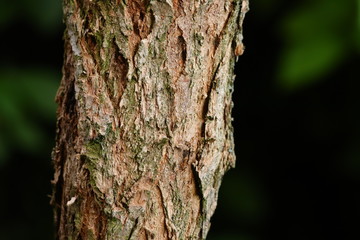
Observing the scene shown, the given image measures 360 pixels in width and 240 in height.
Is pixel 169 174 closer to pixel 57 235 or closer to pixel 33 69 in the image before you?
pixel 57 235

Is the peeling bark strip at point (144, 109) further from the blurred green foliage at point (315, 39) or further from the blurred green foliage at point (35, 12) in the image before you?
the blurred green foliage at point (35, 12)

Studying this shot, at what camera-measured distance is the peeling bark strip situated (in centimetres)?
97

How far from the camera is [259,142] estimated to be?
2588 millimetres

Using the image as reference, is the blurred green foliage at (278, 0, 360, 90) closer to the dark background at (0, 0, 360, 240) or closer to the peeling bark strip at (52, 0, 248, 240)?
the dark background at (0, 0, 360, 240)

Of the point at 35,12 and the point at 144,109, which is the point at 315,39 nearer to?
the point at 35,12

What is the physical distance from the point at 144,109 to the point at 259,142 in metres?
1.65

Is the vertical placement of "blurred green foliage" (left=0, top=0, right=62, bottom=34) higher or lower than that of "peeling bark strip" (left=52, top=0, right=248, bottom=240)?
higher

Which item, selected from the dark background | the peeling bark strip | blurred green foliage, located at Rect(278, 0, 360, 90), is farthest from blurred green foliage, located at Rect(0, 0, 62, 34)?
the peeling bark strip

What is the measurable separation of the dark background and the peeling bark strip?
1.12m

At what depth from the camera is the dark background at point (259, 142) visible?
87.0 inches

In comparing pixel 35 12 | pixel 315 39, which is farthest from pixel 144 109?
pixel 35 12

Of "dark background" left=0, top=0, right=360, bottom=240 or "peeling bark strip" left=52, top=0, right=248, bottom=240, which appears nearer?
"peeling bark strip" left=52, top=0, right=248, bottom=240

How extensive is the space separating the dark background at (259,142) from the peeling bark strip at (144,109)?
44.0 inches

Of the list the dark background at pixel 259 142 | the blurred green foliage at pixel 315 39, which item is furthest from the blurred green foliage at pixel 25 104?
the blurred green foliage at pixel 315 39
